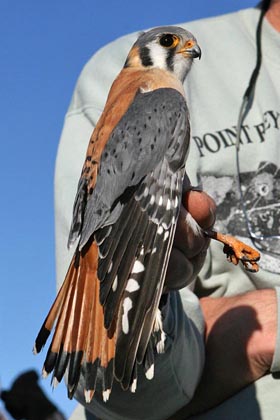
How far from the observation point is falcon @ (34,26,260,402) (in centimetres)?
242

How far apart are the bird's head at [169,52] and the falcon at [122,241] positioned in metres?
0.15

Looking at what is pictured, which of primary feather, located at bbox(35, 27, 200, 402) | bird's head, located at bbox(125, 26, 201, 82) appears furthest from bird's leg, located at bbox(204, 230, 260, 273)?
bird's head, located at bbox(125, 26, 201, 82)

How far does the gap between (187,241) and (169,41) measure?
76cm

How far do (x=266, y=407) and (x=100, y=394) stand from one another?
0.50 m

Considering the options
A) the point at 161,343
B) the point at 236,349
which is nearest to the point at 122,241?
the point at 161,343

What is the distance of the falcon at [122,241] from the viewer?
7.94 feet

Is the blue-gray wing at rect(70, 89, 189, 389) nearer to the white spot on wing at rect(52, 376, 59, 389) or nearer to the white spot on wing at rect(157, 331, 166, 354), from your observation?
the white spot on wing at rect(157, 331, 166, 354)

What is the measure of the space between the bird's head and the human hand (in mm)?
549

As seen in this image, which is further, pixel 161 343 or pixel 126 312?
pixel 161 343

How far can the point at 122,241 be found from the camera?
2539 millimetres

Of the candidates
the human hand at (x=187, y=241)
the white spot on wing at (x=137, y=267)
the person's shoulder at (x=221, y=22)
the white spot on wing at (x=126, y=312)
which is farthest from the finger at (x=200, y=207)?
the person's shoulder at (x=221, y=22)

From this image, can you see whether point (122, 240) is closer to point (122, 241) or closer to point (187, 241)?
point (122, 241)

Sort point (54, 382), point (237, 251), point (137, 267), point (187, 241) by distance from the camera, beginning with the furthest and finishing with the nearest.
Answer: point (237, 251) → point (187, 241) → point (137, 267) → point (54, 382)

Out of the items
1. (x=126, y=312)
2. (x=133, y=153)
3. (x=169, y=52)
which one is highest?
(x=169, y=52)
